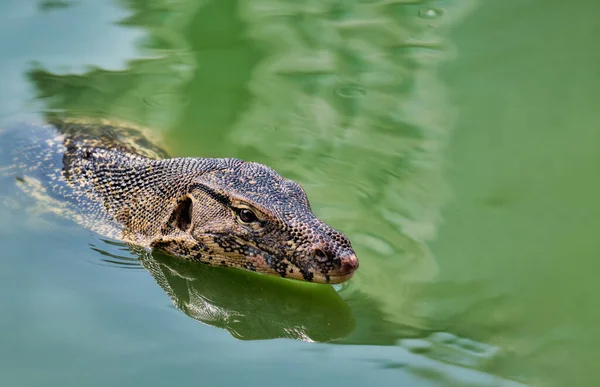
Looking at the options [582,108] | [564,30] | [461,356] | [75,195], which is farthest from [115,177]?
[564,30]

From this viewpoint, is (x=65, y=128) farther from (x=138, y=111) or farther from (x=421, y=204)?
(x=421, y=204)

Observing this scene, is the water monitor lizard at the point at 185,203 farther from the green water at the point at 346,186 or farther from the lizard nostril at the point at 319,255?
the green water at the point at 346,186

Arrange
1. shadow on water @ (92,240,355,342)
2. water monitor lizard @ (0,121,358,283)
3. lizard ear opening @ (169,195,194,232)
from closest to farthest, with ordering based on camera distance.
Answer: shadow on water @ (92,240,355,342) → water monitor lizard @ (0,121,358,283) → lizard ear opening @ (169,195,194,232)

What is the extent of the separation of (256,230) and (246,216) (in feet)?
0.44

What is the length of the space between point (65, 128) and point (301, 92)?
2.44 metres

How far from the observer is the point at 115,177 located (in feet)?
21.9

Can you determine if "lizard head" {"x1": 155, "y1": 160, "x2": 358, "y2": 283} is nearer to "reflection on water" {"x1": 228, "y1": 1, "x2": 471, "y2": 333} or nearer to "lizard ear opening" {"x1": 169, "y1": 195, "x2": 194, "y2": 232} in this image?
"lizard ear opening" {"x1": 169, "y1": 195, "x2": 194, "y2": 232}

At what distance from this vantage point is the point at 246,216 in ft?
19.5

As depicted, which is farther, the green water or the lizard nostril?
the lizard nostril

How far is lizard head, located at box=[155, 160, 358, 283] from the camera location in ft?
18.5

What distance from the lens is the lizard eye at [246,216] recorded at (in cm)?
593

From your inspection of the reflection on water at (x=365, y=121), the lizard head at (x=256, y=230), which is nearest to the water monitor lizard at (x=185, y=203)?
the lizard head at (x=256, y=230)

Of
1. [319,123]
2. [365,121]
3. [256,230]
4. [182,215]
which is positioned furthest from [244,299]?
[365,121]

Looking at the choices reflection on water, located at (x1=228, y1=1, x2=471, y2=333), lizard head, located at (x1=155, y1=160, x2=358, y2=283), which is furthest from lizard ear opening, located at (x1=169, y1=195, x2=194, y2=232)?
reflection on water, located at (x1=228, y1=1, x2=471, y2=333)
